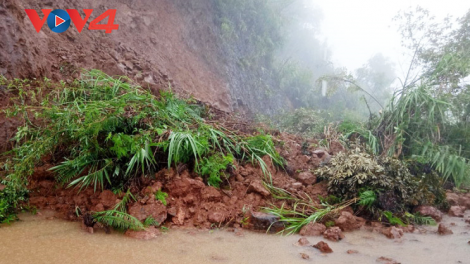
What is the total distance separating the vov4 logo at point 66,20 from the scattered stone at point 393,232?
17.0 feet

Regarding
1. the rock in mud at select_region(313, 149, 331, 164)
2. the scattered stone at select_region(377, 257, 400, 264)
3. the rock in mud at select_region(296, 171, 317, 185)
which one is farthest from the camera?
the rock in mud at select_region(313, 149, 331, 164)

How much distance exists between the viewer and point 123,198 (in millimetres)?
2340

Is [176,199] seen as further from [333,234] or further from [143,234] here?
[333,234]

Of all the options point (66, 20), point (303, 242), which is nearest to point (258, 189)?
point (303, 242)

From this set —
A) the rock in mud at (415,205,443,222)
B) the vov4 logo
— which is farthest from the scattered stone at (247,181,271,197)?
the vov4 logo

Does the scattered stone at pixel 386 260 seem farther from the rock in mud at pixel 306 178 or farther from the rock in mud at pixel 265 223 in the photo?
the rock in mud at pixel 306 178

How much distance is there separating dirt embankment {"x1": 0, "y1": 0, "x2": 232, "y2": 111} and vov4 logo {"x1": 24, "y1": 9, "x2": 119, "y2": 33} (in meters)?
0.09

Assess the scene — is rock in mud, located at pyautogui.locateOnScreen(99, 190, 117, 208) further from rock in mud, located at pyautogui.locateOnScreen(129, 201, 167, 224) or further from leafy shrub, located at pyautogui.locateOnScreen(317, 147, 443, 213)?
leafy shrub, located at pyautogui.locateOnScreen(317, 147, 443, 213)

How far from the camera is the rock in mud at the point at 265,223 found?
7.80 ft

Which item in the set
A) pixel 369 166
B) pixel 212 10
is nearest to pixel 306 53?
pixel 212 10

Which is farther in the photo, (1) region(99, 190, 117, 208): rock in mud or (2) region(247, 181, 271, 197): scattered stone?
(2) region(247, 181, 271, 197): scattered stone

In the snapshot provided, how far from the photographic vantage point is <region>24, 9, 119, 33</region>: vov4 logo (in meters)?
4.47

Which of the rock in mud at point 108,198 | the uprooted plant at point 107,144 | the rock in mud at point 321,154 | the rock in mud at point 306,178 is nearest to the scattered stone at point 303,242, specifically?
the uprooted plant at point 107,144

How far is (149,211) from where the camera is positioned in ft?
7.51
